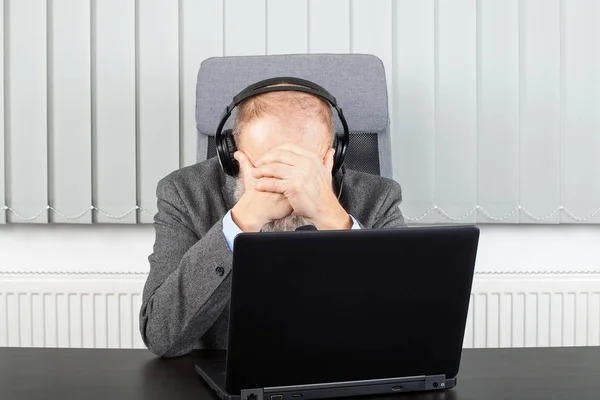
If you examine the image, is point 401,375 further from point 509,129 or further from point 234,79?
point 509,129

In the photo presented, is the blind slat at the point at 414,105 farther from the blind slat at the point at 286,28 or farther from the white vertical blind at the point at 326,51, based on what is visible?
the blind slat at the point at 286,28

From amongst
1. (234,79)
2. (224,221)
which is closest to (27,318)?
(234,79)

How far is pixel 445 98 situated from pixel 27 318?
1.33 m

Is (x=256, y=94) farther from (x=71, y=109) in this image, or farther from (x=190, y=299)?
(x=71, y=109)

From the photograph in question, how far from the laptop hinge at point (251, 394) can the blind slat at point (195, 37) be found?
4.57 feet

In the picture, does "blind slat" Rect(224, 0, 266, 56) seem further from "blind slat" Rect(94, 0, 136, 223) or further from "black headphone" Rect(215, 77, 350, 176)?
"black headphone" Rect(215, 77, 350, 176)

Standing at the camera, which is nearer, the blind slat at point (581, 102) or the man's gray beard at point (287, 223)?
the man's gray beard at point (287, 223)

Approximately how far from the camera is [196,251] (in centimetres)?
111

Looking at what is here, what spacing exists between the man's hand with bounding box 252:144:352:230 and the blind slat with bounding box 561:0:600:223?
1.23m

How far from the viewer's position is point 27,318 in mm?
2162

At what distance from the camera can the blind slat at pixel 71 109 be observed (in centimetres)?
212

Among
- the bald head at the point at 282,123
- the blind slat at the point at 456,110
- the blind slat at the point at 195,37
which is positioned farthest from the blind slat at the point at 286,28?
the bald head at the point at 282,123

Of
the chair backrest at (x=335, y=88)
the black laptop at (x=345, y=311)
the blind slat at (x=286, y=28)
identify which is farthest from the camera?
the blind slat at (x=286, y=28)

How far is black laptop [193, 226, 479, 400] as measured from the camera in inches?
31.6
